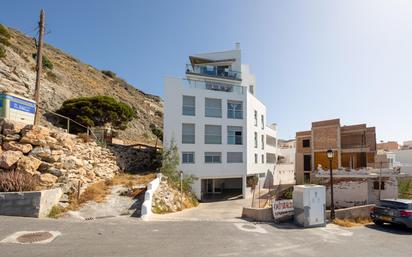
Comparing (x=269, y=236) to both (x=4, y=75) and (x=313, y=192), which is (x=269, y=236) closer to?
(x=313, y=192)

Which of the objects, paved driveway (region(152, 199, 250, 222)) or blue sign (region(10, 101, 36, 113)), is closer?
paved driveway (region(152, 199, 250, 222))

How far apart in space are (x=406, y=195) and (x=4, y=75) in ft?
133

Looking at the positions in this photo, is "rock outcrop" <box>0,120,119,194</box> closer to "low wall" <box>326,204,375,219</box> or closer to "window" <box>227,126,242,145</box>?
"low wall" <box>326,204,375,219</box>

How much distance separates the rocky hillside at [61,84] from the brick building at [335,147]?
2259cm

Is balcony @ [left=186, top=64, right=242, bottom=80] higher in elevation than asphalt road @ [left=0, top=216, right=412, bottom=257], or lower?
higher

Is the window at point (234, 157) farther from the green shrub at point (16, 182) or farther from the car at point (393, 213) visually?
the green shrub at point (16, 182)

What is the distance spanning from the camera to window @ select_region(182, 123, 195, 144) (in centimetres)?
2677

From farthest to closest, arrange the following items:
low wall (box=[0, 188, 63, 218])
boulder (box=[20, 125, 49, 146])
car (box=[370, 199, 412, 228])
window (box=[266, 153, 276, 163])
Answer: window (box=[266, 153, 276, 163])
boulder (box=[20, 125, 49, 146])
car (box=[370, 199, 412, 228])
low wall (box=[0, 188, 63, 218])

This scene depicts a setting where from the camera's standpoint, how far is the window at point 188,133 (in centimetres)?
2677

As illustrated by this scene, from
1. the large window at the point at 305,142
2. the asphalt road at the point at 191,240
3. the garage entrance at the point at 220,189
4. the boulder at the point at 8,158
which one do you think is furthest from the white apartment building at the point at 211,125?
the asphalt road at the point at 191,240

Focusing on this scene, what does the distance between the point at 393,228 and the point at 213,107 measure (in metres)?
18.3

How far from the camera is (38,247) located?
7.21 meters

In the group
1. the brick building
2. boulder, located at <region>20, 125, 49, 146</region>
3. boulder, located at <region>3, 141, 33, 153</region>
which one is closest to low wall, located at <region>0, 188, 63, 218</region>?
boulder, located at <region>3, 141, 33, 153</region>

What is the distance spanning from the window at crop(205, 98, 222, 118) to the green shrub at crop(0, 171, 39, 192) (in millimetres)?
18207
